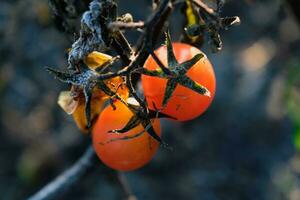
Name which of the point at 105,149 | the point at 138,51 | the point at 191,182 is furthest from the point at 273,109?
the point at 138,51

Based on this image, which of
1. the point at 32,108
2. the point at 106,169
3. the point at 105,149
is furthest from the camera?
the point at 32,108

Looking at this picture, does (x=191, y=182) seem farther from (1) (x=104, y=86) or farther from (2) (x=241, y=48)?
(1) (x=104, y=86)

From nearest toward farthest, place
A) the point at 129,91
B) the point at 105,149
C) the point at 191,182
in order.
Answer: the point at 129,91 → the point at 105,149 → the point at 191,182

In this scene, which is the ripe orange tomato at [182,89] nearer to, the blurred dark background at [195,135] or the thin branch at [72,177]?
the thin branch at [72,177]

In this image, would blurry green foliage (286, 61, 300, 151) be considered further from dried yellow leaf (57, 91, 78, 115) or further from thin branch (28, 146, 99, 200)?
dried yellow leaf (57, 91, 78, 115)

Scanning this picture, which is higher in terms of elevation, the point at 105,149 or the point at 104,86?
the point at 104,86

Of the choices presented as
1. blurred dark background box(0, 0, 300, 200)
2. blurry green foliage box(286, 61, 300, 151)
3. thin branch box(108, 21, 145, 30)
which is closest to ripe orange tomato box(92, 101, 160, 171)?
thin branch box(108, 21, 145, 30)
